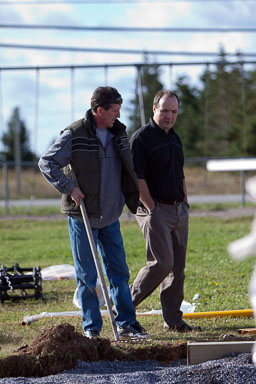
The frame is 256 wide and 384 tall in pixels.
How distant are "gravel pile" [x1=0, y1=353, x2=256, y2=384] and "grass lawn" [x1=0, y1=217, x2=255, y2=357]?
74cm

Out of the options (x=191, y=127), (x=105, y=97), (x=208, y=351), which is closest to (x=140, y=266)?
(x=105, y=97)

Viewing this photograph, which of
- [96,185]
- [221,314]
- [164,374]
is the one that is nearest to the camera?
[164,374]

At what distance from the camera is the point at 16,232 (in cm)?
1608

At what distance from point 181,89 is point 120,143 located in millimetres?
47274

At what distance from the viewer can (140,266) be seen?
10133 millimetres

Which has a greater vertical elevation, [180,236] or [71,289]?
[180,236]

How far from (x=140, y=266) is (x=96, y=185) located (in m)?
4.51

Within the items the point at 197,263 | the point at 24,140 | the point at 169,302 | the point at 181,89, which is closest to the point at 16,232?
the point at 197,263

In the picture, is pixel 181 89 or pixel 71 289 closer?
pixel 71 289

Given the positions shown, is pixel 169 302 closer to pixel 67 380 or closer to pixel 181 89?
pixel 67 380

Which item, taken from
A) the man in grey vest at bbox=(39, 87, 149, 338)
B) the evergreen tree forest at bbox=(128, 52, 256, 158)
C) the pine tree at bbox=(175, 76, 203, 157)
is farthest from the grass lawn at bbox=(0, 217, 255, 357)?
the pine tree at bbox=(175, 76, 203, 157)

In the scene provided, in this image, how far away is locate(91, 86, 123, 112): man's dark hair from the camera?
5.75 meters

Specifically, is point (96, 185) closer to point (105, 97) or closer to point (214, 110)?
point (105, 97)

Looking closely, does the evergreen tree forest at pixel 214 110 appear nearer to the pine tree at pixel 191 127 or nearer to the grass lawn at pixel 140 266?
the pine tree at pixel 191 127
